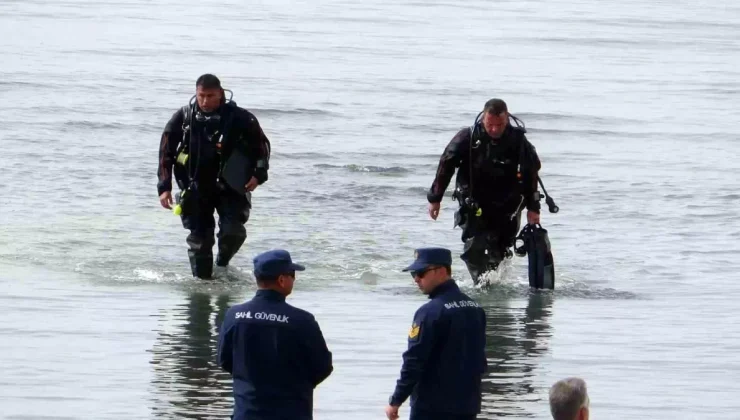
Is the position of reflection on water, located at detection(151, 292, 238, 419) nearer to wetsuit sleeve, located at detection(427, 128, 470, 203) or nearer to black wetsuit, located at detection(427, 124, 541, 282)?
wetsuit sleeve, located at detection(427, 128, 470, 203)

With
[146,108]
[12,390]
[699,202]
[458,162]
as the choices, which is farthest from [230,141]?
[146,108]

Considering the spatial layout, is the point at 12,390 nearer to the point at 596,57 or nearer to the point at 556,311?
the point at 556,311

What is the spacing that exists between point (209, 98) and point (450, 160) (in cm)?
182

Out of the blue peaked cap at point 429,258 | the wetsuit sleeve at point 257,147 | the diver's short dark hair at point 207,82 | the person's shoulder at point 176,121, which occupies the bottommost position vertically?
the blue peaked cap at point 429,258

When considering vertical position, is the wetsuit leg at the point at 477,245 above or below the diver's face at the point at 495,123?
below

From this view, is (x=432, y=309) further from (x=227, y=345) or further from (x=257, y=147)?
(x=257, y=147)

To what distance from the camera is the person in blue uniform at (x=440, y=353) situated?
24.7ft

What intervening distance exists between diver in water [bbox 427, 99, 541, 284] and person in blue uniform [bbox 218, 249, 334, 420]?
542 centimetres

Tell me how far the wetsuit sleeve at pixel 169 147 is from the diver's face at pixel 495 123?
7.45 feet

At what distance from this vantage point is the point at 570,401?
6012 millimetres

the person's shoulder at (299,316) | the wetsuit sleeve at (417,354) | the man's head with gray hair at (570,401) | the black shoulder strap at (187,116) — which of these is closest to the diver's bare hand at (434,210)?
the black shoulder strap at (187,116)

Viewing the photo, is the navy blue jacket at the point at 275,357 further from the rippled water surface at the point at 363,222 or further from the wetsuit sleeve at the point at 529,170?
the wetsuit sleeve at the point at 529,170

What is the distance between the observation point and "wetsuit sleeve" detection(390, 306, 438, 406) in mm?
7520

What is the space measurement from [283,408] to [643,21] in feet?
180
